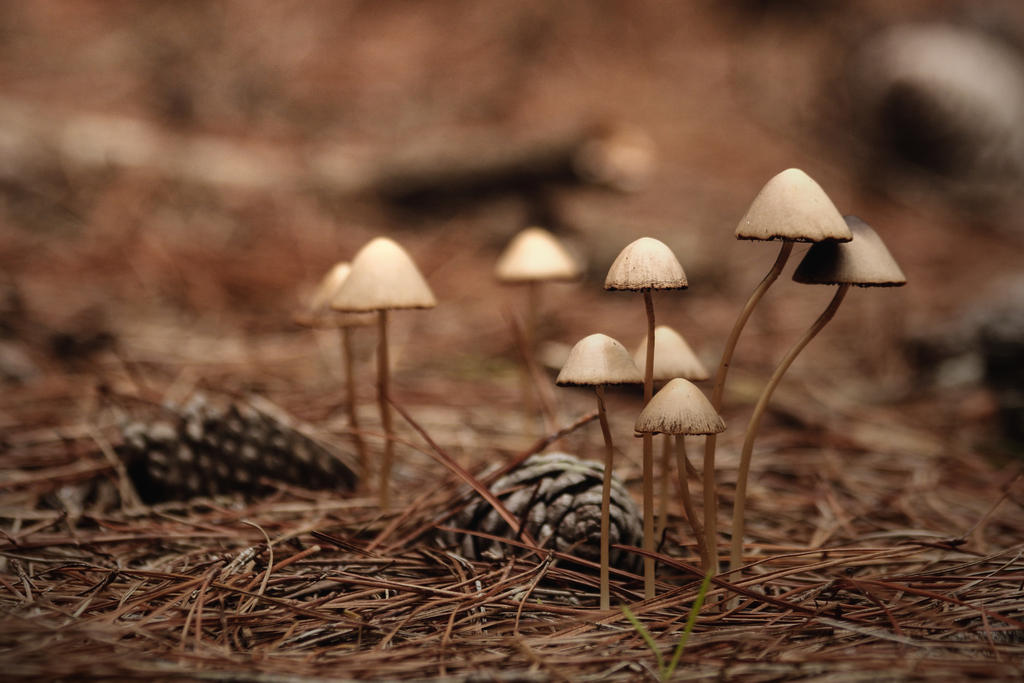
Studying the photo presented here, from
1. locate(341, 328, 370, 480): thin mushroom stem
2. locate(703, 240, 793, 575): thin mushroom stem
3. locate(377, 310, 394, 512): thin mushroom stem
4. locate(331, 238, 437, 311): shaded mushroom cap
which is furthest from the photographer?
locate(341, 328, 370, 480): thin mushroom stem

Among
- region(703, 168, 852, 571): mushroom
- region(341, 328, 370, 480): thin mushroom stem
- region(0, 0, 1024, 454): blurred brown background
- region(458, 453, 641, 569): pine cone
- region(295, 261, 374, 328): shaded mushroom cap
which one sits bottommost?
region(458, 453, 641, 569): pine cone

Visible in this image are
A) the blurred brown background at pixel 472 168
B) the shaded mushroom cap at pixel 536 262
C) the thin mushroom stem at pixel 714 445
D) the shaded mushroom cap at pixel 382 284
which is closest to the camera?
the thin mushroom stem at pixel 714 445

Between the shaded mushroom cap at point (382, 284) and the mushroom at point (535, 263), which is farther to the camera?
the mushroom at point (535, 263)

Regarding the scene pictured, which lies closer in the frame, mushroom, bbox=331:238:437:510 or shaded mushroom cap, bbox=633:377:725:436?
shaded mushroom cap, bbox=633:377:725:436

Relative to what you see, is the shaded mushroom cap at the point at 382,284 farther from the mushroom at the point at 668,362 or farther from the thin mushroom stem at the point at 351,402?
the mushroom at the point at 668,362

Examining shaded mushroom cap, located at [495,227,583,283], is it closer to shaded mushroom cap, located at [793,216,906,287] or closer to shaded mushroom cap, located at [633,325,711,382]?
shaded mushroom cap, located at [633,325,711,382]

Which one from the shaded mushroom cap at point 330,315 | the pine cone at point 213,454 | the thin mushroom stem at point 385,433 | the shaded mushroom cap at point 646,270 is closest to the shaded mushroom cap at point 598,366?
the shaded mushroom cap at point 646,270

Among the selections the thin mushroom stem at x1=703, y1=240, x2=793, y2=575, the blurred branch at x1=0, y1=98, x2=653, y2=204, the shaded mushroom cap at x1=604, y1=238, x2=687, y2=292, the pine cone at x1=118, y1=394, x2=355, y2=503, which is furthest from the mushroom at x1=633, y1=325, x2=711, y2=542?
the blurred branch at x1=0, y1=98, x2=653, y2=204

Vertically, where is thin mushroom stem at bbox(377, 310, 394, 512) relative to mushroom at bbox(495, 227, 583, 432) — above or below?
below
